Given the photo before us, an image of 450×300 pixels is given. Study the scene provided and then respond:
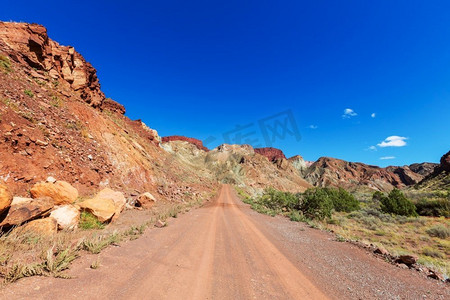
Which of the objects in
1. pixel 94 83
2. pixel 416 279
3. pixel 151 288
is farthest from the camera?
pixel 94 83

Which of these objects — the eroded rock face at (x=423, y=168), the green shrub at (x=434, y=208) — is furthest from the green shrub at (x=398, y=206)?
the eroded rock face at (x=423, y=168)

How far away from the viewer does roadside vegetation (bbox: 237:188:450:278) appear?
9891mm

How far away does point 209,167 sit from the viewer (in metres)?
90.6

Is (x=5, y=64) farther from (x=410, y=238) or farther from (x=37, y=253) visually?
(x=410, y=238)

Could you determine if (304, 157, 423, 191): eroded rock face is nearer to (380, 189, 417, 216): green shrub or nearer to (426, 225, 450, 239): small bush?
(380, 189, 417, 216): green shrub

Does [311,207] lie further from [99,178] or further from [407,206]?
[99,178]

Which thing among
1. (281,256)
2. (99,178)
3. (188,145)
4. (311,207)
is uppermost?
(188,145)

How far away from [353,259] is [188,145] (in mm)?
104397

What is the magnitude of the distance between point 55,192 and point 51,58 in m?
20.4

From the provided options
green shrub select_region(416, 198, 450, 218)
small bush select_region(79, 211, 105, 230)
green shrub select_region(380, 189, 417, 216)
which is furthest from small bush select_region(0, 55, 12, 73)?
green shrub select_region(416, 198, 450, 218)

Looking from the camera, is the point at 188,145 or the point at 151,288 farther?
the point at 188,145

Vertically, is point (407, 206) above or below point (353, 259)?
above

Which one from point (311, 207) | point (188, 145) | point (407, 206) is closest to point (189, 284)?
point (311, 207)

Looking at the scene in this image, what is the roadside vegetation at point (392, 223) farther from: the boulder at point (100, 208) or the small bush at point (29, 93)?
the small bush at point (29, 93)
